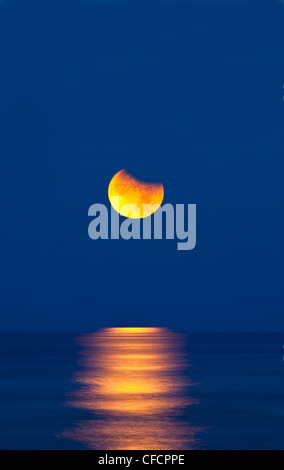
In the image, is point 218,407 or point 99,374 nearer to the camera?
point 218,407

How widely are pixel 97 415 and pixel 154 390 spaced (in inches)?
297

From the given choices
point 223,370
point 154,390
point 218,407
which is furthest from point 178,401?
point 223,370

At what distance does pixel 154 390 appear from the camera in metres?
28.5

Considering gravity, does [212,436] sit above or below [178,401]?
below

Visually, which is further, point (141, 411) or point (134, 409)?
point (134, 409)

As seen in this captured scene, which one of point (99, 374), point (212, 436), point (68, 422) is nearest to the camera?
point (212, 436)

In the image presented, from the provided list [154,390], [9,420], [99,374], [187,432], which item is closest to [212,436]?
[187,432]
